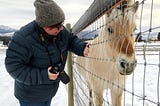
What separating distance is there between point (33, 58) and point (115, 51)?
102 centimetres

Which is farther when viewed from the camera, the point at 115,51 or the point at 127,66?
the point at 115,51

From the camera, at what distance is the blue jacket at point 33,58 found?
8.02ft

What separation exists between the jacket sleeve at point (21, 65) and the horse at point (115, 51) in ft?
2.45

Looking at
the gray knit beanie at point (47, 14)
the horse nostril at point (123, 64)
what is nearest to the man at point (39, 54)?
the gray knit beanie at point (47, 14)

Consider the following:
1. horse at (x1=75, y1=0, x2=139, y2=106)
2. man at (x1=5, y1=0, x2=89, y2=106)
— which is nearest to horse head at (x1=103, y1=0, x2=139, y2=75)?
horse at (x1=75, y1=0, x2=139, y2=106)

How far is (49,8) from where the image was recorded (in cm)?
247

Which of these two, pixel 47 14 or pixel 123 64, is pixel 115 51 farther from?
pixel 47 14

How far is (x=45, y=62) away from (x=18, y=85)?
344mm

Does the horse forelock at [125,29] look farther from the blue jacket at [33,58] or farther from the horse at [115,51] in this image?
the blue jacket at [33,58]

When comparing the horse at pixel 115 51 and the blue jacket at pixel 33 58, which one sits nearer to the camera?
the blue jacket at pixel 33 58

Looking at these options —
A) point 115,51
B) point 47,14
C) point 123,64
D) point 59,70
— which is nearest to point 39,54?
point 59,70

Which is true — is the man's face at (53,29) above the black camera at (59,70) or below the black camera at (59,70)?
above

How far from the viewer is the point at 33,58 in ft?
8.55

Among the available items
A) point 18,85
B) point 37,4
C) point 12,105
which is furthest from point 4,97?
point 37,4
